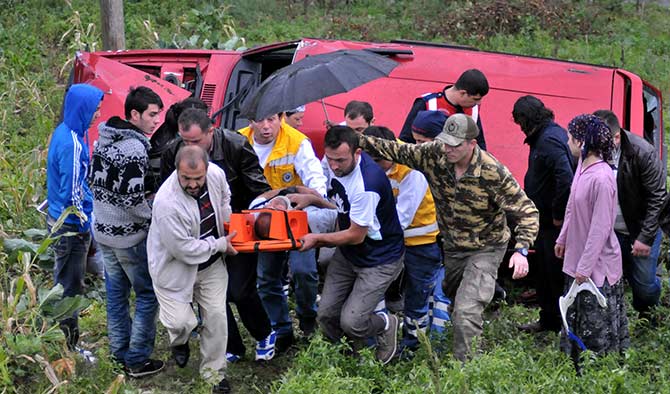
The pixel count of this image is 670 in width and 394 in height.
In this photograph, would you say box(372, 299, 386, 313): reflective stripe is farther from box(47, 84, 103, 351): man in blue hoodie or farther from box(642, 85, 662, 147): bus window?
→ box(642, 85, 662, 147): bus window

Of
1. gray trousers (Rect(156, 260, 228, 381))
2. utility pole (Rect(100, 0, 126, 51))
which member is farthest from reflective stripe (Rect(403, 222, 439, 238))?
utility pole (Rect(100, 0, 126, 51))

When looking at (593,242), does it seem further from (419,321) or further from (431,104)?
(431,104)

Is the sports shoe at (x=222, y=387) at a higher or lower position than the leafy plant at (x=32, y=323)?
lower

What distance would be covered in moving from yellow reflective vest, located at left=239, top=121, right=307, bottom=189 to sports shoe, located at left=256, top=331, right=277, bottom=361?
3.35ft

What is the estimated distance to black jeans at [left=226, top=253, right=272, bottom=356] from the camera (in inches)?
220

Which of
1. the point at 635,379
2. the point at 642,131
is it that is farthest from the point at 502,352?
the point at 642,131

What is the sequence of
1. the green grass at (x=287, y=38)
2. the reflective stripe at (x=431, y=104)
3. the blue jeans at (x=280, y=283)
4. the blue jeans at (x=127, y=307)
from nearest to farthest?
the green grass at (x=287, y=38), the blue jeans at (x=127, y=307), the blue jeans at (x=280, y=283), the reflective stripe at (x=431, y=104)

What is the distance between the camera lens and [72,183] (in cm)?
564

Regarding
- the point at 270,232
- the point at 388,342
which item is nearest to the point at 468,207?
the point at 388,342

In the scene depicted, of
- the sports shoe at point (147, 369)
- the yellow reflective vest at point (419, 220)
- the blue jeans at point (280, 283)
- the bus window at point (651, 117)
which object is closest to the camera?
the sports shoe at point (147, 369)

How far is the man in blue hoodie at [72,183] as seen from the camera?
5629mm

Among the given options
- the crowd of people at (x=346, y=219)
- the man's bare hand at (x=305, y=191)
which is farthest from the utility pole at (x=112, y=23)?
the man's bare hand at (x=305, y=191)

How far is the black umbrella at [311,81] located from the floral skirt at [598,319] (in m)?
1.90

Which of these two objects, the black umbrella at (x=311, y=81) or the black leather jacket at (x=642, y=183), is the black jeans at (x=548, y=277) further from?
the black umbrella at (x=311, y=81)
